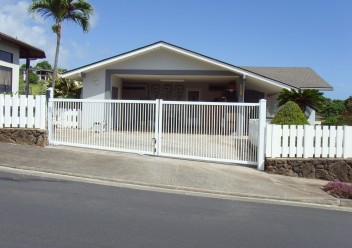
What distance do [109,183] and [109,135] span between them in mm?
4068

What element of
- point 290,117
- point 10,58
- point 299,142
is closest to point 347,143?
point 299,142

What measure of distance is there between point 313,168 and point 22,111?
9039 mm

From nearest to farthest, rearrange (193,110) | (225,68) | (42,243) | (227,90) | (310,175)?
(42,243) < (310,175) < (193,110) < (225,68) < (227,90)

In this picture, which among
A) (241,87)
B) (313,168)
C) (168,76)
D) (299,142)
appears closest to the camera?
(313,168)

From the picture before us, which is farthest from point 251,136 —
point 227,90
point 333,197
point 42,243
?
point 227,90

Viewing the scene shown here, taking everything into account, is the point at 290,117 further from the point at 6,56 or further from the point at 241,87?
the point at 6,56

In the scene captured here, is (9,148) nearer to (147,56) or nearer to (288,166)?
(288,166)

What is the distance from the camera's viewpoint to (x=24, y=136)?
1325 centimetres

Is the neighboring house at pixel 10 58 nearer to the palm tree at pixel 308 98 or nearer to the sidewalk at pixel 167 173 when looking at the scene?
the sidewalk at pixel 167 173

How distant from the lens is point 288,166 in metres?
12.0

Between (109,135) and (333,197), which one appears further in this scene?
(109,135)

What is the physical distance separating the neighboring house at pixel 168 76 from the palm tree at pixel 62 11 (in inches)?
113

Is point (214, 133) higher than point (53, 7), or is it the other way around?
point (53, 7)

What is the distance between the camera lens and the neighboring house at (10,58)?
66.1 feet
